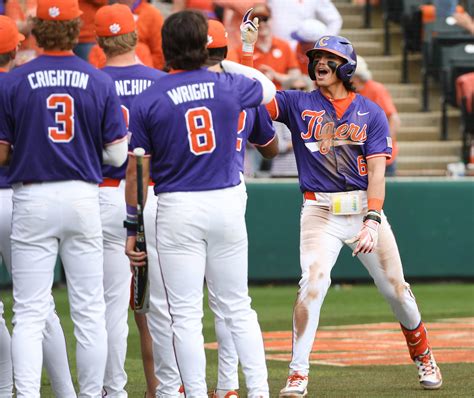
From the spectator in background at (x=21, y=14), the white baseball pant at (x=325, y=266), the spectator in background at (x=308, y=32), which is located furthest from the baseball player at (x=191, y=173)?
the spectator in background at (x=308, y=32)

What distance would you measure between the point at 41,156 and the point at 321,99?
7.65 feet

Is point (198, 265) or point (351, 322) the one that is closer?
point (198, 265)

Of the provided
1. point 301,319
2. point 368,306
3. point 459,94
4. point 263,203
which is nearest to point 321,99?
point 301,319

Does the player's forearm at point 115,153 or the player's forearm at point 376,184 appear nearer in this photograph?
the player's forearm at point 115,153

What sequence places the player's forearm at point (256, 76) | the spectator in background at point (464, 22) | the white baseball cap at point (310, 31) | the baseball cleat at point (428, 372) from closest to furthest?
the player's forearm at point (256, 76)
the baseball cleat at point (428, 372)
the white baseball cap at point (310, 31)
the spectator in background at point (464, 22)

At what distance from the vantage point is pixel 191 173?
689 cm

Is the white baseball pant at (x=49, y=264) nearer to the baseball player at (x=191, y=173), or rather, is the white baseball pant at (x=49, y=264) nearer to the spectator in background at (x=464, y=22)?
the baseball player at (x=191, y=173)

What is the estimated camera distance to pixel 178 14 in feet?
22.4

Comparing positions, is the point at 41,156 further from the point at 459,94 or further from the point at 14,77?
the point at 459,94

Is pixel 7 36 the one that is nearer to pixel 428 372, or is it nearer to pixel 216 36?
pixel 216 36

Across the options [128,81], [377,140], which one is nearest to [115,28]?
[128,81]

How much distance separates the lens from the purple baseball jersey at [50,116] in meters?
6.80

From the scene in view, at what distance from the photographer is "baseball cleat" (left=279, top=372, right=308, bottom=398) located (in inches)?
314

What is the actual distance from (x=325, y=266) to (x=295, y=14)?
8192mm
